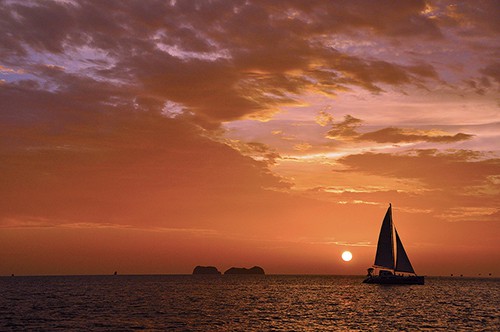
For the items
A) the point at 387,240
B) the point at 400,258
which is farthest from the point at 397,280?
the point at 387,240

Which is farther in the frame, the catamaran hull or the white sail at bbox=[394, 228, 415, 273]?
the catamaran hull

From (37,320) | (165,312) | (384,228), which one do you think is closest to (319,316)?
(165,312)

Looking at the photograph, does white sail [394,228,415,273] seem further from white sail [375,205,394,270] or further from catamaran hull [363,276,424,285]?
white sail [375,205,394,270]

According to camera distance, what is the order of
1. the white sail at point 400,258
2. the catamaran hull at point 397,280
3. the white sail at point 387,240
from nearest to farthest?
the white sail at point 387,240 → the white sail at point 400,258 → the catamaran hull at point 397,280

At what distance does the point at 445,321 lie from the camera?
73000mm

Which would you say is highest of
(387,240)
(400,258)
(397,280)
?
(387,240)

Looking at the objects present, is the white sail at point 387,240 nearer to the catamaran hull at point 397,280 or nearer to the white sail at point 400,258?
the white sail at point 400,258

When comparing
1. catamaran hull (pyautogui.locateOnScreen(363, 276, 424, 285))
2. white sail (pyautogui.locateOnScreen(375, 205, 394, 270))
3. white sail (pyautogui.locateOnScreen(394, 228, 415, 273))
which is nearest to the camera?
white sail (pyautogui.locateOnScreen(375, 205, 394, 270))

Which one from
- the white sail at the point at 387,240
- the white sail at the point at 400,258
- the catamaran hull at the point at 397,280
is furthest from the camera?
the catamaran hull at the point at 397,280

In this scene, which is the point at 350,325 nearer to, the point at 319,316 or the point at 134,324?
the point at 319,316

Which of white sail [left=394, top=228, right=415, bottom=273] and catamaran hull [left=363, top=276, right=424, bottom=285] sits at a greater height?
white sail [left=394, top=228, right=415, bottom=273]

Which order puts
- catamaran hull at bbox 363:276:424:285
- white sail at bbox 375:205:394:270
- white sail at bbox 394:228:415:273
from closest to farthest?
white sail at bbox 375:205:394:270, white sail at bbox 394:228:415:273, catamaran hull at bbox 363:276:424:285

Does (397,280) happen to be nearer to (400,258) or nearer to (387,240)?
(400,258)

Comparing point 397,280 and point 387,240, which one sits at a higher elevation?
point 387,240
